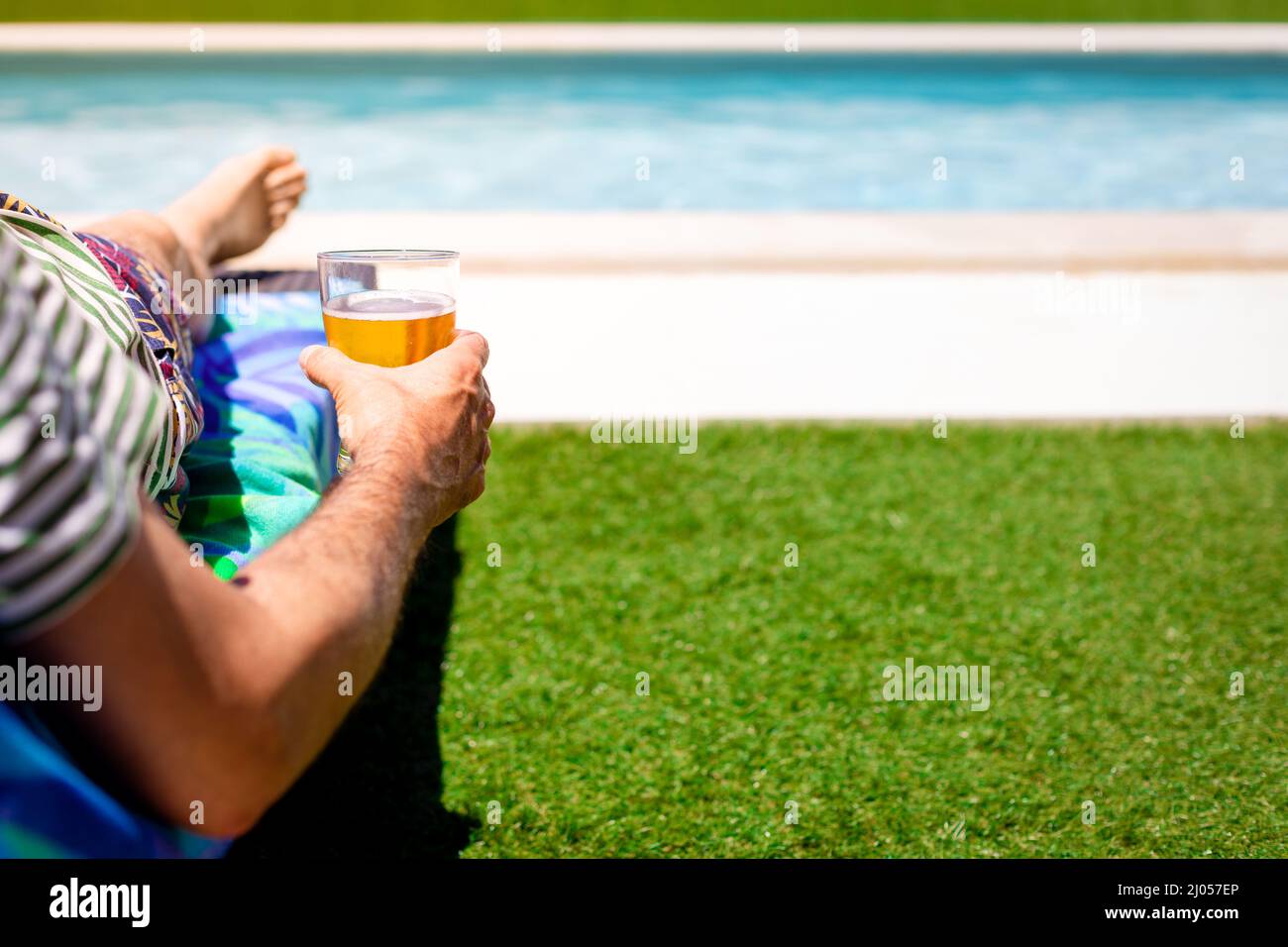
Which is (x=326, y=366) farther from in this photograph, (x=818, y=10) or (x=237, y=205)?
(x=818, y=10)

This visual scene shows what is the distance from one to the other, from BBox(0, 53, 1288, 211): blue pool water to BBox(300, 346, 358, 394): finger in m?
9.86

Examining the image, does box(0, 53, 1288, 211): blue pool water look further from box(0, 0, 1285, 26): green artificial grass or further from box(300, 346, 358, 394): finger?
box(300, 346, 358, 394): finger

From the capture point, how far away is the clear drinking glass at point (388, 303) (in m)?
1.62

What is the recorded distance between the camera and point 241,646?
0.96 metres

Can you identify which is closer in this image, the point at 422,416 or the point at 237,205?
the point at 422,416

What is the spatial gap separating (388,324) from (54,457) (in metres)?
0.82

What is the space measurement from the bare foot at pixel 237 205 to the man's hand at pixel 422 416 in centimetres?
165

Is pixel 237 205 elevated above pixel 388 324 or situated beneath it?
elevated above

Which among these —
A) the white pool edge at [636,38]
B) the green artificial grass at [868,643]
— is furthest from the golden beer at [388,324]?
the white pool edge at [636,38]

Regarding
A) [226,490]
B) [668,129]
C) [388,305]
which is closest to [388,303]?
[388,305]

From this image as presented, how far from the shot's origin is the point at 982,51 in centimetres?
1648

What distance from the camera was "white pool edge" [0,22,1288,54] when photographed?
16.0 meters

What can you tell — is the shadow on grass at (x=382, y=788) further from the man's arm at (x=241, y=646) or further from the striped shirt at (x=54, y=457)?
the striped shirt at (x=54, y=457)
